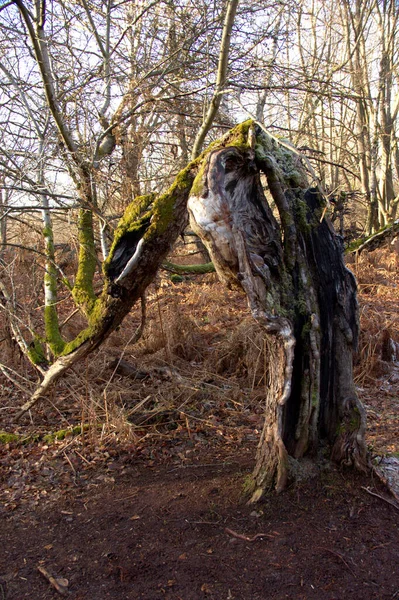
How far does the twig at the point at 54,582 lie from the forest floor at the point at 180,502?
0.04 feet

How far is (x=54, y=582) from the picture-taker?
8.12 ft

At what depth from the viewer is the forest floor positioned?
2400 millimetres

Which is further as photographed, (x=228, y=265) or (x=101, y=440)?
(x=101, y=440)

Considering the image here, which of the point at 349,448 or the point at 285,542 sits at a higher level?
the point at 349,448

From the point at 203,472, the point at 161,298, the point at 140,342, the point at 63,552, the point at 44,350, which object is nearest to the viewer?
the point at 63,552

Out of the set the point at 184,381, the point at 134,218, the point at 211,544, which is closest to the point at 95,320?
the point at 134,218

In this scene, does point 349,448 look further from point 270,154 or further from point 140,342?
point 140,342

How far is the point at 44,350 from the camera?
5.49 meters

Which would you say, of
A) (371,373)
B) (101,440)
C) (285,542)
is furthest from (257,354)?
(285,542)

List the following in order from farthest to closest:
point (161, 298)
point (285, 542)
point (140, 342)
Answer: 1. point (161, 298)
2. point (140, 342)
3. point (285, 542)

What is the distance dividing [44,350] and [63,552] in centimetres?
310

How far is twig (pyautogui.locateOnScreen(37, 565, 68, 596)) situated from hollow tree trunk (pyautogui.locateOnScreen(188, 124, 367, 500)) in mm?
1204

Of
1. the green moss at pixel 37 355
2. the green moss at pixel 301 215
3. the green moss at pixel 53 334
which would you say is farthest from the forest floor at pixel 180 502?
the green moss at pixel 301 215

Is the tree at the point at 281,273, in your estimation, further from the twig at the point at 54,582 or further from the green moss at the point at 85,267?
the twig at the point at 54,582
